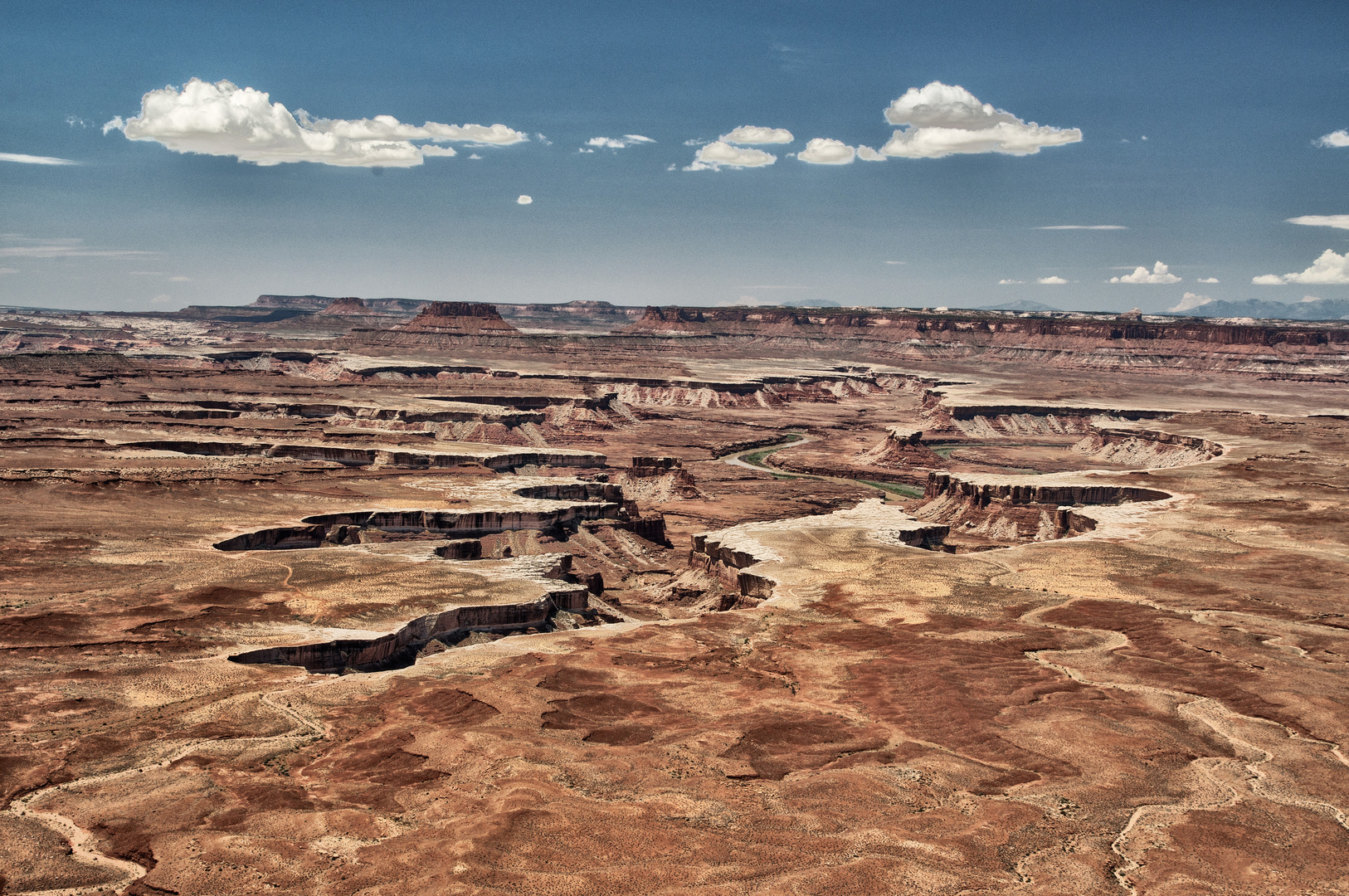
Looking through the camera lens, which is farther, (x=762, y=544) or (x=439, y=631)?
(x=762, y=544)

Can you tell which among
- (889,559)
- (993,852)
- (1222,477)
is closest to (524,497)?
(889,559)

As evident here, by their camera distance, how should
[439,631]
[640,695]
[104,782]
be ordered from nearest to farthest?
[104,782], [640,695], [439,631]

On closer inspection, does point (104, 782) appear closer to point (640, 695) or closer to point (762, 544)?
point (640, 695)

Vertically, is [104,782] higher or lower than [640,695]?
higher

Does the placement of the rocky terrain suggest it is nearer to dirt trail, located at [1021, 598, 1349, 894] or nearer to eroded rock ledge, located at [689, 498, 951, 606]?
dirt trail, located at [1021, 598, 1349, 894]

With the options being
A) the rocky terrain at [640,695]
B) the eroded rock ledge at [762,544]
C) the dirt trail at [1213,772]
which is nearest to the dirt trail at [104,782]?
the rocky terrain at [640,695]

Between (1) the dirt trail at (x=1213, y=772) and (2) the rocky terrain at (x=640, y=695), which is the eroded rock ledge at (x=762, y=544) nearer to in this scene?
(2) the rocky terrain at (x=640, y=695)

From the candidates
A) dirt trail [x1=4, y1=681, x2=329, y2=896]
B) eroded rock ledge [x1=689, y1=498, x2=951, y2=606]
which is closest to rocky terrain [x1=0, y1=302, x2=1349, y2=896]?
dirt trail [x1=4, y1=681, x2=329, y2=896]

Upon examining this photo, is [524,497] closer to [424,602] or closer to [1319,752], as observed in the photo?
[424,602]

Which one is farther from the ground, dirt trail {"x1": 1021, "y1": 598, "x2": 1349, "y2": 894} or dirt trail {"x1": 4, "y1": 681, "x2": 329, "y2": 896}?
dirt trail {"x1": 4, "y1": 681, "x2": 329, "y2": 896}

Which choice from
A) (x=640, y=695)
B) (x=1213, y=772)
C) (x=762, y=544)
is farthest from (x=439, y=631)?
(x=1213, y=772)

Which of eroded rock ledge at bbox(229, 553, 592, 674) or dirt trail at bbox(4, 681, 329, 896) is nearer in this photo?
dirt trail at bbox(4, 681, 329, 896)
